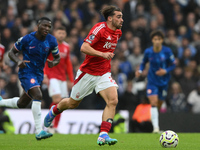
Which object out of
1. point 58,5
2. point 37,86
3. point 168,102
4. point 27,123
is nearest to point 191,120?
point 168,102

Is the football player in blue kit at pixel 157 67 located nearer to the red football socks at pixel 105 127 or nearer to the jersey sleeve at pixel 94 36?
the jersey sleeve at pixel 94 36

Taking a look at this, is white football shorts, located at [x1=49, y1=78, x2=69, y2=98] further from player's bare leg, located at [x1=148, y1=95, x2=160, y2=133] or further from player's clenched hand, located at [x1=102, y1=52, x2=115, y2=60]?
player's clenched hand, located at [x1=102, y1=52, x2=115, y2=60]

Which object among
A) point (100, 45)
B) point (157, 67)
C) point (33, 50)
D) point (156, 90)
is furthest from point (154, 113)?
point (100, 45)

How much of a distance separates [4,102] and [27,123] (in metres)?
3.93

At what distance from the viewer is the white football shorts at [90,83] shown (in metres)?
8.55

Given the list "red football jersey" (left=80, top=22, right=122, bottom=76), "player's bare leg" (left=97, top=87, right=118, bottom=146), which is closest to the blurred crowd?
"red football jersey" (left=80, top=22, right=122, bottom=76)

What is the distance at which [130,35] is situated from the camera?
18.7m

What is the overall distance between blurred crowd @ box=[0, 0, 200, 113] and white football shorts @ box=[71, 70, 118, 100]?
6.94 metres

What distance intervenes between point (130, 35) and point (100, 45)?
10.3 metres

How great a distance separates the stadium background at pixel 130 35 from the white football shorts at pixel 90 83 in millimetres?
5943

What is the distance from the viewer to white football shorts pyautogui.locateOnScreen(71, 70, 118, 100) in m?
8.55

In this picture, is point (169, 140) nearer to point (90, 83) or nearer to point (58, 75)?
point (90, 83)

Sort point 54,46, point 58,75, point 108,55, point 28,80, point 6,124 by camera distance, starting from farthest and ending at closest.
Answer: point 6,124, point 58,75, point 54,46, point 28,80, point 108,55

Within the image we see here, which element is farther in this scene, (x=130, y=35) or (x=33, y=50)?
(x=130, y=35)
